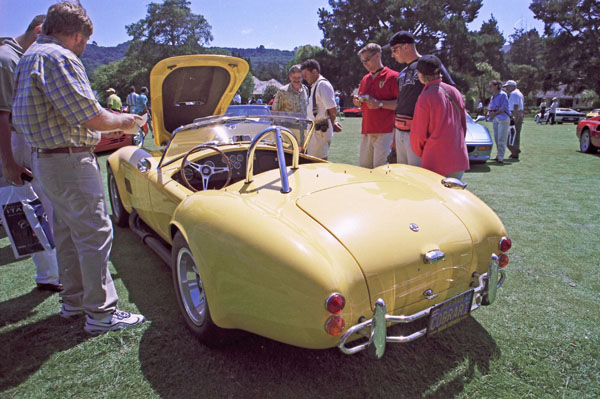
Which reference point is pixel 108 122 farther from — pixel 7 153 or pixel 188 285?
pixel 188 285

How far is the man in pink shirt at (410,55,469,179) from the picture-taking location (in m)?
3.40

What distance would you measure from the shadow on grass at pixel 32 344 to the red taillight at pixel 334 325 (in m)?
1.73

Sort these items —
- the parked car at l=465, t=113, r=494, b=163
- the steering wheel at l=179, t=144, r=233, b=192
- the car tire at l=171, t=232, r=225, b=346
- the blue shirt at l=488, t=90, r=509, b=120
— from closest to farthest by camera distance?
the car tire at l=171, t=232, r=225, b=346 < the steering wheel at l=179, t=144, r=233, b=192 < the parked car at l=465, t=113, r=494, b=163 < the blue shirt at l=488, t=90, r=509, b=120

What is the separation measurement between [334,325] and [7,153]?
8.19ft

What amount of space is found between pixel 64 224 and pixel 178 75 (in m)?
1.91

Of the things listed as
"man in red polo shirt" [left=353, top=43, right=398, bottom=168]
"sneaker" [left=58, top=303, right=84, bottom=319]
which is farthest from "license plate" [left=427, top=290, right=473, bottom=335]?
"man in red polo shirt" [left=353, top=43, right=398, bottom=168]

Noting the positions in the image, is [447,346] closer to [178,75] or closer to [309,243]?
[309,243]

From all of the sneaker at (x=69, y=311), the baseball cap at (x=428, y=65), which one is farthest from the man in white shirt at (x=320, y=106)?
the sneaker at (x=69, y=311)

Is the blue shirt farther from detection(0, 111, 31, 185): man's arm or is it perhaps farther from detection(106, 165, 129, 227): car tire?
detection(0, 111, 31, 185): man's arm

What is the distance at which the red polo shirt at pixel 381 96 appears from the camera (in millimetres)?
4676

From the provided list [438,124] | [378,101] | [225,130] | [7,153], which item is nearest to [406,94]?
[378,101]

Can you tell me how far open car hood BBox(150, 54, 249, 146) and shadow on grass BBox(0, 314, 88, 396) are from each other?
209cm

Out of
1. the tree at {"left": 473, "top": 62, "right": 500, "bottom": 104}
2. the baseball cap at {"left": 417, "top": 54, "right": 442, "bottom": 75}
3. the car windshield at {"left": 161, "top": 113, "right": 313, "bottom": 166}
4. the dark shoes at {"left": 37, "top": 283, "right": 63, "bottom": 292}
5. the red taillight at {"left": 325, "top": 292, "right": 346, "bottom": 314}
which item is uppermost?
the tree at {"left": 473, "top": 62, "right": 500, "bottom": 104}

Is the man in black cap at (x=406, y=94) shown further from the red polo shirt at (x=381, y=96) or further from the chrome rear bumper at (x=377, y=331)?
the chrome rear bumper at (x=377, y=331)
